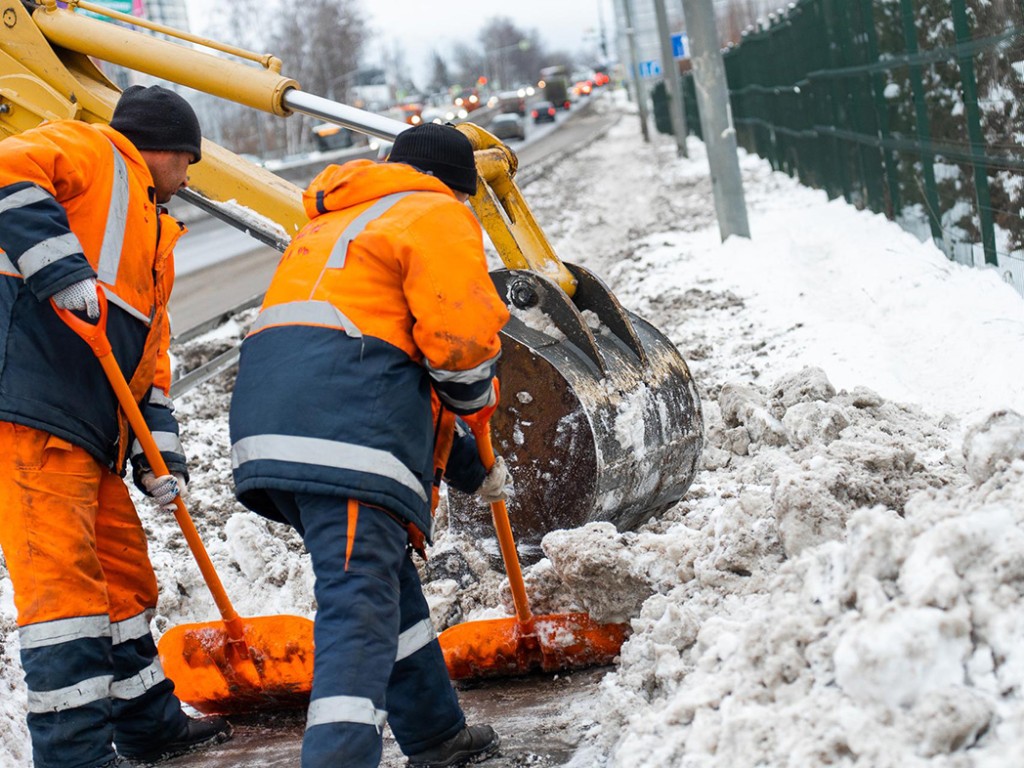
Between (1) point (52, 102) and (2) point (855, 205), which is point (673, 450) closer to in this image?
(1) point (52, 102)

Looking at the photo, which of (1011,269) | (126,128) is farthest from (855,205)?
(126,128)

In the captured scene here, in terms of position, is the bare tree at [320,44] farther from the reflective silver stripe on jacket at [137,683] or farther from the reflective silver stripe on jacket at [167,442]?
the reflective silver stripe on jacket at [137,683]

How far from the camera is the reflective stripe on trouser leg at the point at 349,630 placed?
9.59 ft

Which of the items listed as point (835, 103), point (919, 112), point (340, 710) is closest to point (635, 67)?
point (835, 103)

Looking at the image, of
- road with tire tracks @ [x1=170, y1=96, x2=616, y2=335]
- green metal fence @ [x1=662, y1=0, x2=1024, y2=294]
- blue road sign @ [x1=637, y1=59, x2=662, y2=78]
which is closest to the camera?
green metal fence @ [x1=662, y1=0, x2=1024, y2=294]

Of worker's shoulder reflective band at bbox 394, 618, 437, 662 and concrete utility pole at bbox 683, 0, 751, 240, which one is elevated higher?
concrete utility pole at bbox 683, 0, 751, 240

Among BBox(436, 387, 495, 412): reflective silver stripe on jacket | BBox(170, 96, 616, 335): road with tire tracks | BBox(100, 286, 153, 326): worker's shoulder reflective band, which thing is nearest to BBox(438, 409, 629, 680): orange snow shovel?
BBox(436, 387, 495, 412): reflective silver stripe on jacket

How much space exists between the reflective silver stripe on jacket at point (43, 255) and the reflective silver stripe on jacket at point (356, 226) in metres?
0.82

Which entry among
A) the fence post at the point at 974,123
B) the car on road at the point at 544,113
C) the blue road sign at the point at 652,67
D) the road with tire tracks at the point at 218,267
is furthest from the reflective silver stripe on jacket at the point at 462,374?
the car on road at the point at 544,113

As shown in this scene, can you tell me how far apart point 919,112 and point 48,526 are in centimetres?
696

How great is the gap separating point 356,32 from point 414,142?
68.9m

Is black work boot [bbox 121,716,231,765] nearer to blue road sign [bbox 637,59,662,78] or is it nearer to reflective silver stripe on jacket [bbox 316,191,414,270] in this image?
reflective silver stripe on jacket [bbox 316,191,414,270]

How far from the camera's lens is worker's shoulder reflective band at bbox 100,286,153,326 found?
374 cm

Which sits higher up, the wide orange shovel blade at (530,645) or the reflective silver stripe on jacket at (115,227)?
the reflective silver stripe on jacket at (115,227)
